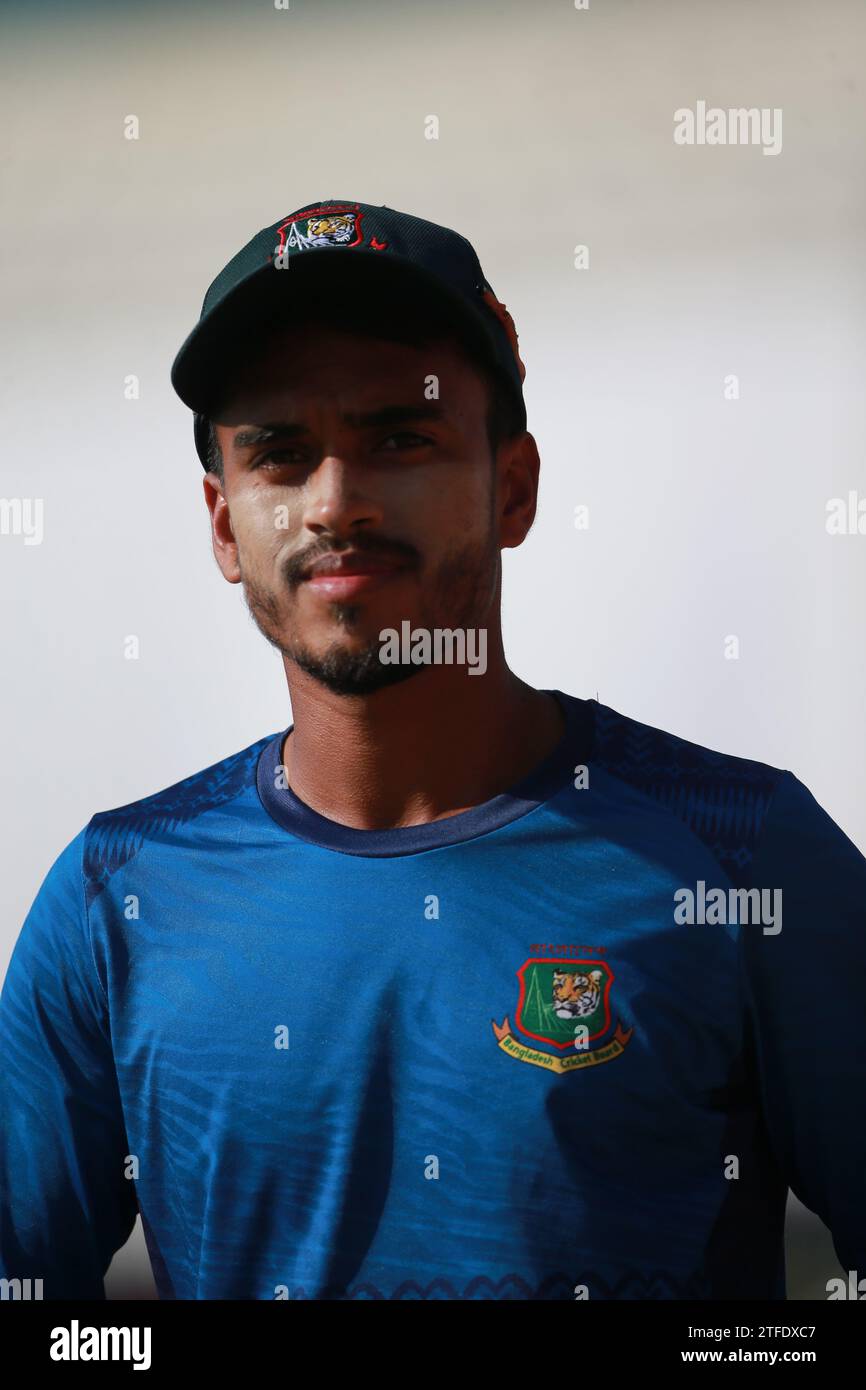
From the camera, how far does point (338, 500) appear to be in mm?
1220

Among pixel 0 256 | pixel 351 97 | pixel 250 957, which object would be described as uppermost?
pixel 351 97

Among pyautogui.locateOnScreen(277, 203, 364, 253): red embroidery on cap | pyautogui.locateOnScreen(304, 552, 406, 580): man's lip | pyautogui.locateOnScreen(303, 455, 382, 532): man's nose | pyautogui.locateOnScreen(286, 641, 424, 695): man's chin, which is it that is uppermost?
pyautogui.locateOnScreen(277, 203, 364, 253): red embroidery on cap

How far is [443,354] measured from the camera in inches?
50.5

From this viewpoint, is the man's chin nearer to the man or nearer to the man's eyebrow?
the man

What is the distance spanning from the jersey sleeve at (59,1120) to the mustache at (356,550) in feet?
1.44

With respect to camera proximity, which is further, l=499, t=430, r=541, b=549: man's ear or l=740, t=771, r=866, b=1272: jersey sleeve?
l=499, t=430, r=541, b=549: man's ear

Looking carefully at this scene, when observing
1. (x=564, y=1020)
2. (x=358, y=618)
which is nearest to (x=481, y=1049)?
(x=564, y=1020)

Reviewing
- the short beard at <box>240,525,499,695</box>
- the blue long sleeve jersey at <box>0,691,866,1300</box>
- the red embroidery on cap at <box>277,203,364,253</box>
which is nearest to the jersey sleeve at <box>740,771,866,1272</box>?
the blue long sleeve jersey at <box>0,691,866,1300</box>

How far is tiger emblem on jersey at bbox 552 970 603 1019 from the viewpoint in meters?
1.20

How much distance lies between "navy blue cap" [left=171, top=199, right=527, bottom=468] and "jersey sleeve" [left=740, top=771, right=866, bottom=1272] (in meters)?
0.61

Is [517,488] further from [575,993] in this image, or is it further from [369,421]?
[575,993]
